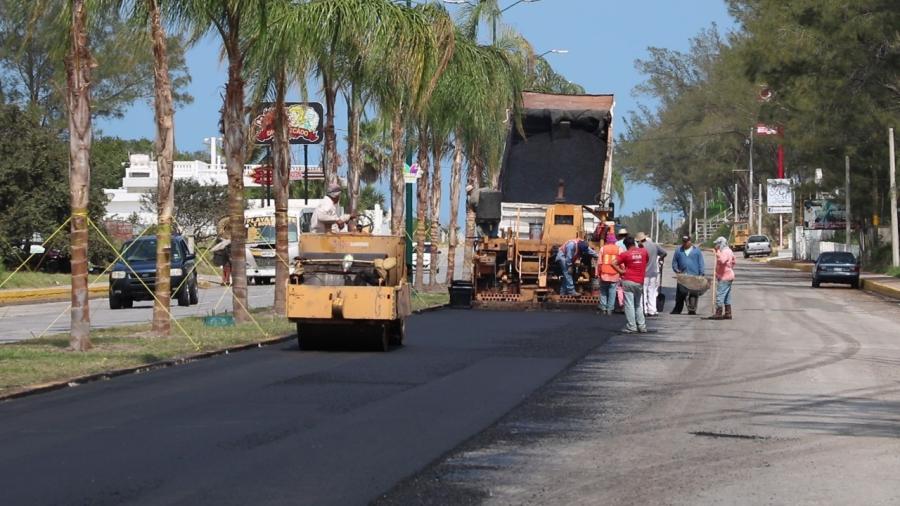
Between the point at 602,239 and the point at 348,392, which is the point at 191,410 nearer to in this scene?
the point at 348,392

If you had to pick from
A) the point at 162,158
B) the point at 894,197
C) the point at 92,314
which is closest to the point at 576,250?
the point at 92,314

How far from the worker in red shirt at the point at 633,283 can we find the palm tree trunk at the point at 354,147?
8.09 m

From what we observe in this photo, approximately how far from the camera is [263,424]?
42.0ft

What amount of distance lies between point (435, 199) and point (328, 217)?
27620mm

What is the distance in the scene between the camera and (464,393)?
51.1 ft

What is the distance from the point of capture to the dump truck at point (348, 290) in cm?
2044

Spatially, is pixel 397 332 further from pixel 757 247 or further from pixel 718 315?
pixel 757 247

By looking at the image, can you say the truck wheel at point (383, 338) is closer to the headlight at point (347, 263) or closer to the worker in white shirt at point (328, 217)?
the headlight at point (347, 263)

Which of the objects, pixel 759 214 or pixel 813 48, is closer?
pixel 813 48

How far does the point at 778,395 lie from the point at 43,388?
772 cm

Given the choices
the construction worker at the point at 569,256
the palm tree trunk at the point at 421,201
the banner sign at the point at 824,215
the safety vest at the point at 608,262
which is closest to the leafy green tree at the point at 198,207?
the banner sign at the point at 824,215

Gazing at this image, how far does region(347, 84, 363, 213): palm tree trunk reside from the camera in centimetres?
3225

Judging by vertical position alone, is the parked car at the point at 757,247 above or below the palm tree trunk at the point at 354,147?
below

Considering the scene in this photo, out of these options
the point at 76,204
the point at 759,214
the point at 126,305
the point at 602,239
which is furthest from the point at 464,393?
the point at 759,214
